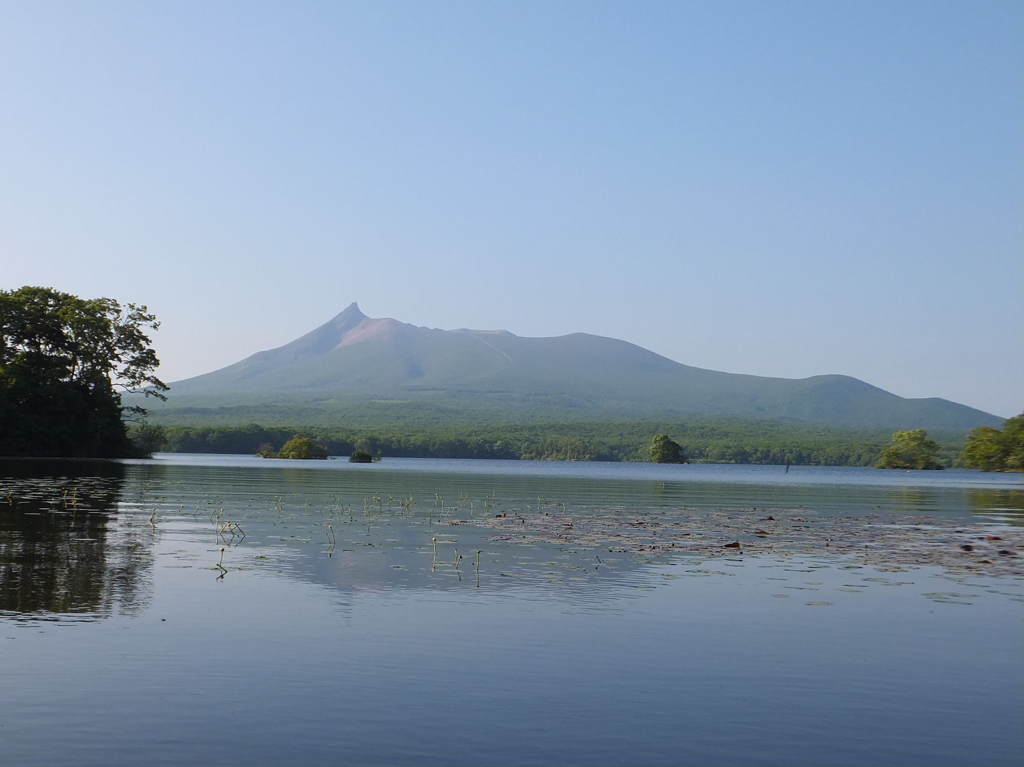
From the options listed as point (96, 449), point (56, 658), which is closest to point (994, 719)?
point (56, 658)

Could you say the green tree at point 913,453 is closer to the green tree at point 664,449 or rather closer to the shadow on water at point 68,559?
the green tree at point 664,449

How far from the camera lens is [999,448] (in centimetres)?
15488

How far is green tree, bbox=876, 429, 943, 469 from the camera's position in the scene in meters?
176

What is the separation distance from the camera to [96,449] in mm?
99250

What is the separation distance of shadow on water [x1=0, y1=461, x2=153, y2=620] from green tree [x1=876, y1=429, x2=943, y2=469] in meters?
159

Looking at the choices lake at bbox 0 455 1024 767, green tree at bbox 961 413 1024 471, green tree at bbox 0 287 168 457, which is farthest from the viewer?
green tree at bbox 961 413 1024 471

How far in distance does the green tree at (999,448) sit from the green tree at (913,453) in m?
13.7

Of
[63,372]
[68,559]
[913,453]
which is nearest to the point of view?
[68,559]

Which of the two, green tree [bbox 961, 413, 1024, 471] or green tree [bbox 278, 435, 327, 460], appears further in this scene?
green tree [bbox 961, 413, 1024, 471]

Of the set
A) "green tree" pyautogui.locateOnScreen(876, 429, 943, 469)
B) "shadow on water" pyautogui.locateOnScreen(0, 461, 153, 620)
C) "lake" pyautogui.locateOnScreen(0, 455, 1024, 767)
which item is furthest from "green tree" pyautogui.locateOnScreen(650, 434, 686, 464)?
"lake" pyautogui.locateOnScreen(0, 455, 1024, 767)

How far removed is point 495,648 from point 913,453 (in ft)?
578

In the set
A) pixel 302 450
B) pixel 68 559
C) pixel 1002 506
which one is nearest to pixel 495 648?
pixel 68 559

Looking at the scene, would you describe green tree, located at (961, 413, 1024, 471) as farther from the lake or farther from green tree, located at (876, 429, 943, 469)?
the lake

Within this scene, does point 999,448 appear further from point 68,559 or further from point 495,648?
point 495,648
